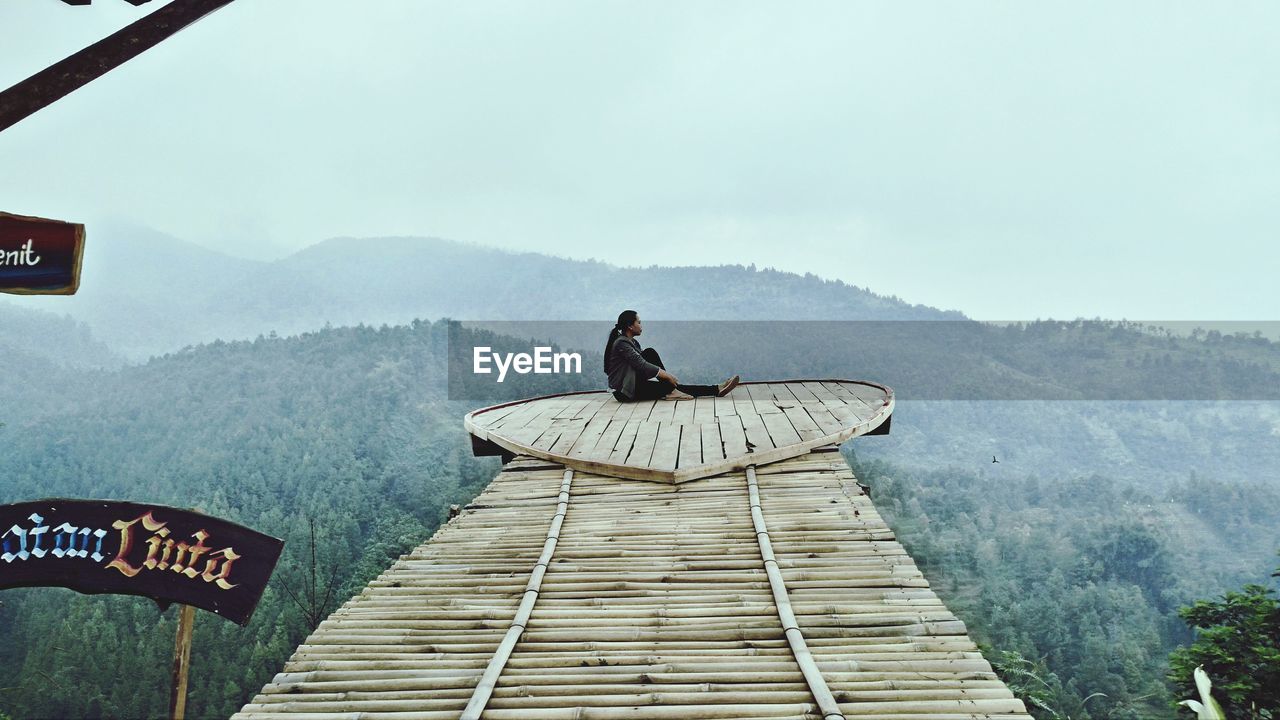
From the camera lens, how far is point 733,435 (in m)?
4.30

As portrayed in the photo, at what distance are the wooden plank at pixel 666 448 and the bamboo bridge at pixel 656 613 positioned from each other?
2cm

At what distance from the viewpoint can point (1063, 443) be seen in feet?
104

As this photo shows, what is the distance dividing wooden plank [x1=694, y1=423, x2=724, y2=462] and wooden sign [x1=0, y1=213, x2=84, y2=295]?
9.19 ft

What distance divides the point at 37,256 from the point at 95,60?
0.85 m

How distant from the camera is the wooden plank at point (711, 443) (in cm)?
386

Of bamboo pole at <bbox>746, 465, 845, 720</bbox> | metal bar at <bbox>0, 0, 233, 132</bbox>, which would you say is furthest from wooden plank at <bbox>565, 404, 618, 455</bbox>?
metal bar at <bbox>0, 0, 233, 132</bbox>

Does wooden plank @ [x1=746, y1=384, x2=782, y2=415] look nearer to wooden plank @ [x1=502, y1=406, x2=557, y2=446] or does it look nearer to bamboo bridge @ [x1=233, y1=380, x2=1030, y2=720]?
bamboo bridge @ [x1=233, y1=380, x2=1030, y2=720]

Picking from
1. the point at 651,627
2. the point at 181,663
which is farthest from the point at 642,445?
the point at 181,663

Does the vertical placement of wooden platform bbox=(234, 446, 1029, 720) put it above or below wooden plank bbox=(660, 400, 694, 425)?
below

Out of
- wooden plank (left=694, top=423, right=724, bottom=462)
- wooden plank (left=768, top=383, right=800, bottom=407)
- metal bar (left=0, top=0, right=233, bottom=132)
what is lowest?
wooden plank (left=694, top=423, right=724, bottom=462)

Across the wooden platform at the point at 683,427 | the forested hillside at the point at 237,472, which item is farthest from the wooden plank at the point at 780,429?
the forested hillside at the point at 237,472

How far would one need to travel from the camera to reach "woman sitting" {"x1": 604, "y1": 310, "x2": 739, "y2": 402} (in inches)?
213

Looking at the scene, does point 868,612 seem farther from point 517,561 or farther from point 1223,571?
point 1223,571

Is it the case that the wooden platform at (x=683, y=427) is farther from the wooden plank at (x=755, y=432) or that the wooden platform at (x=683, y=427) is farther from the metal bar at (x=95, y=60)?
the metal bar at (x=95, y=60)
